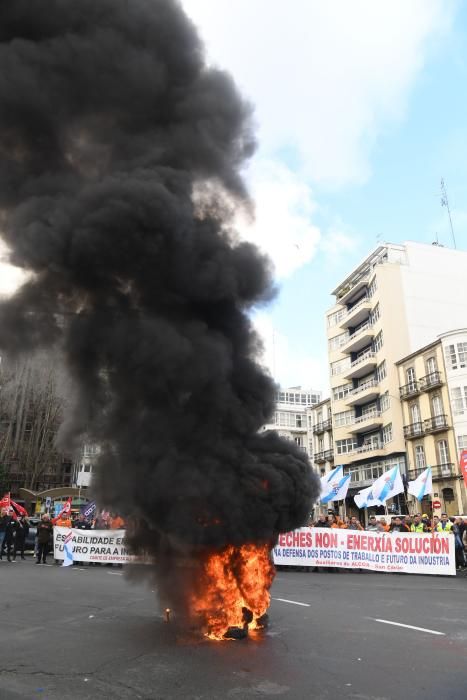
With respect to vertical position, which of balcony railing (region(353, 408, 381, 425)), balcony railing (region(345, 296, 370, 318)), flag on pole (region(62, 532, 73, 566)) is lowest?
flag on pole (region(62, 532, 73, 566))

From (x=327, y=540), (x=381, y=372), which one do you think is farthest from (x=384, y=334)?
(x=327, y=540)

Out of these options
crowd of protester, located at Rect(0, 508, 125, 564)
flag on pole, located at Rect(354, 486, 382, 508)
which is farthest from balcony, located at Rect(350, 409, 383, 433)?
crowd of protester, located at Rect(0, 508, 125, 564)

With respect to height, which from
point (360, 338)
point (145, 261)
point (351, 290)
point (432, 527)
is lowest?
point (432, 527)

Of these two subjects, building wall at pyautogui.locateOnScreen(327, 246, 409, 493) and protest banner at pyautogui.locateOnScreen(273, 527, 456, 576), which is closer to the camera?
protest banner at pyautogui.locateOnScreen(273, 527, 456, 576)

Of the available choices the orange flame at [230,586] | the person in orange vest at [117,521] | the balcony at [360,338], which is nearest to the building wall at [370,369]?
the balcony at [360,338]

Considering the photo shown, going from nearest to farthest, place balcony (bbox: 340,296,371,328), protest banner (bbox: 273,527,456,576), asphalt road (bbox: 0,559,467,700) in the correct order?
asphalt road (bbox: 0,559,467,700) → protest banner (bbox: 273,527,456,576) → balcony (bbox: 340,296,371,328)

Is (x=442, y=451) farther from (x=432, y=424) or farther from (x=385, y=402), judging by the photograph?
(x=385, y=402)

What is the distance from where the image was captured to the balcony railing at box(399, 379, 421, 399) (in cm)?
3991

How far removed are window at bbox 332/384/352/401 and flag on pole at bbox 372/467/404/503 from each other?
86.9 feet

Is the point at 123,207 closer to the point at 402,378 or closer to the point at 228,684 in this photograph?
the point at 228,684

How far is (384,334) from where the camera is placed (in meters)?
44.4

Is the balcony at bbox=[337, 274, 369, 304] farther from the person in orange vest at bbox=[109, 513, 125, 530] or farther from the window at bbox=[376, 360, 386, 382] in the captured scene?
the person in orange vest at bbox=[109, 513, 125, 530]

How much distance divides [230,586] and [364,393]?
1610 inches

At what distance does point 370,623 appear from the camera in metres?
8.14
